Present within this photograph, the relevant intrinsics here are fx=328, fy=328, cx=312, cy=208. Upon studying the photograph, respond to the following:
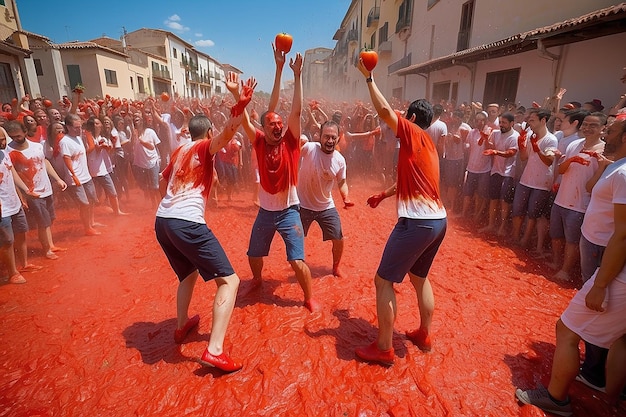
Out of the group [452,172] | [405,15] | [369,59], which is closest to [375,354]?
[369,59]

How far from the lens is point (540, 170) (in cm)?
501

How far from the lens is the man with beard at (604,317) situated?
2041 mm

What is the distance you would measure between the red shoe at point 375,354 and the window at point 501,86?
34.5 ft

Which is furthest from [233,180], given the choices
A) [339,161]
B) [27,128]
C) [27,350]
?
[27,350]

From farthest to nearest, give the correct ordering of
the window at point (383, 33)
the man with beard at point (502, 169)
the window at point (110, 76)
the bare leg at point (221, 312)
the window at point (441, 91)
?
the window at point (110, 76) → the window at point (383, 33) → the window at point (441, 91) → the man with beard at point (502, 169) → the bare leg at point (221, 312)

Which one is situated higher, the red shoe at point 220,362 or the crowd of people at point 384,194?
the crowd of people at point 384,194

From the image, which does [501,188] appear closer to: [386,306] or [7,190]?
[386,306]

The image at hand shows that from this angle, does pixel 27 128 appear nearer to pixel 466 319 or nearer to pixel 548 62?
pixel 466 319

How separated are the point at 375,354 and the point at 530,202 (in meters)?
3.97

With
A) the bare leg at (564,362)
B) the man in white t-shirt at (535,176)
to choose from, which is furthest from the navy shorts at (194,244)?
the man in white t-shirt at (535,176)

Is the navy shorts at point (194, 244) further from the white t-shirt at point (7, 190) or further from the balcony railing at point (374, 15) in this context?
the balcony railing at point (374, 15)

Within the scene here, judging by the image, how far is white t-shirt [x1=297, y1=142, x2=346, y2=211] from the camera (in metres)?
4.01

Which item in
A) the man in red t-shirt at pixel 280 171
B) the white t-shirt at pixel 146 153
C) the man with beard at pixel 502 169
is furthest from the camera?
the white t-shirt at pixel 146 153

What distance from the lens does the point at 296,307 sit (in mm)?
3807
